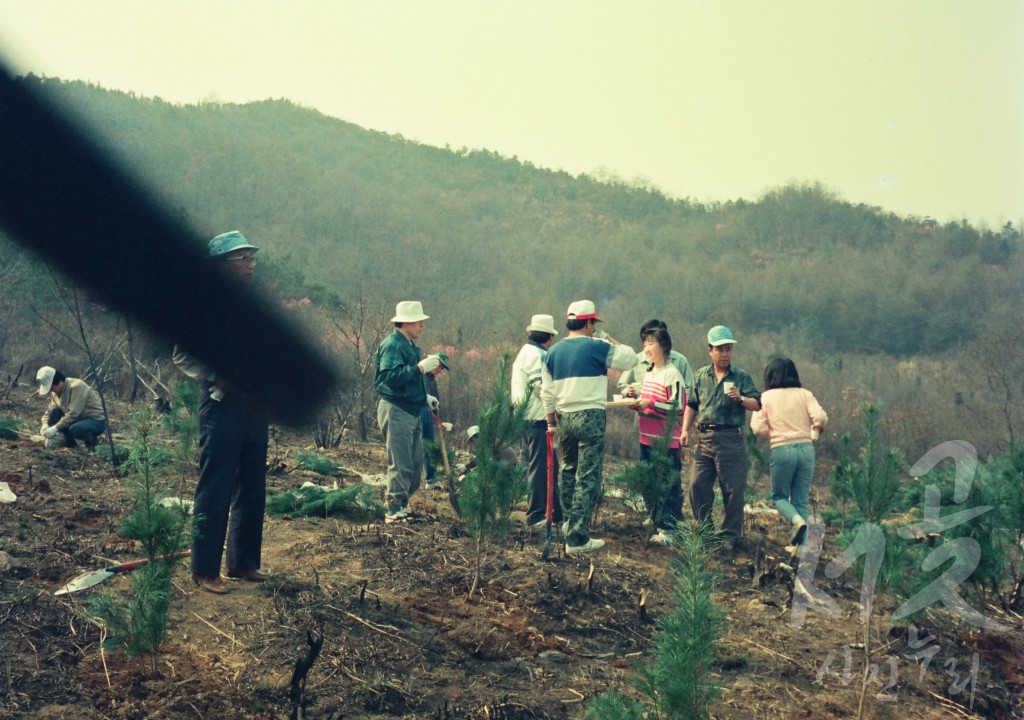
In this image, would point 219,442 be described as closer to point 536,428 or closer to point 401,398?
point 401,398

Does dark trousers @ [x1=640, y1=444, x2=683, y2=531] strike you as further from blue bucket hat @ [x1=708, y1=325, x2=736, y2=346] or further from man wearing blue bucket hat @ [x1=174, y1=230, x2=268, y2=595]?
man wearing blue bucket hat @ [x1=174, y1=230, x2=268, y2=595]

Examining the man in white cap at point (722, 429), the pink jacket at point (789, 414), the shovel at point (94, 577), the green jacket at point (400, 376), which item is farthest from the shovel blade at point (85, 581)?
the pink jacket at point (789, 414)

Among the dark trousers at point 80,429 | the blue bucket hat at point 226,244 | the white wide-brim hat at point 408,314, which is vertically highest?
the blue bucket hat at point 226,244

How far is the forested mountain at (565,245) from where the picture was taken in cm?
3266

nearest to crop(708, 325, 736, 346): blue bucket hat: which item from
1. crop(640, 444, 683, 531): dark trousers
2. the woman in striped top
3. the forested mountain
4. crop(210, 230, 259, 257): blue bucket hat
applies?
the woman in striped top

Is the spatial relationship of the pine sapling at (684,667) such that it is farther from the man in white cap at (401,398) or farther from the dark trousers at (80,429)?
the dark trousers at (80,429)

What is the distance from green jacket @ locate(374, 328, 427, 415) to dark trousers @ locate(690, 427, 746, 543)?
239 cm

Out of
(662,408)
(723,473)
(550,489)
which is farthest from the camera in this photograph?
(662,408)

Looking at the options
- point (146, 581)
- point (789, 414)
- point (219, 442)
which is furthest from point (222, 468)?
point (789, 414)

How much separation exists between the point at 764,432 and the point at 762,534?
1.78 meters

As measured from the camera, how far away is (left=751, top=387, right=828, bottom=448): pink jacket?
7273 millimetres

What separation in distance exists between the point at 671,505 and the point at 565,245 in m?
38.0

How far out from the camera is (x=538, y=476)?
798 centimetres

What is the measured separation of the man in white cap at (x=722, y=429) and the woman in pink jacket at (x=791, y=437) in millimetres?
174
